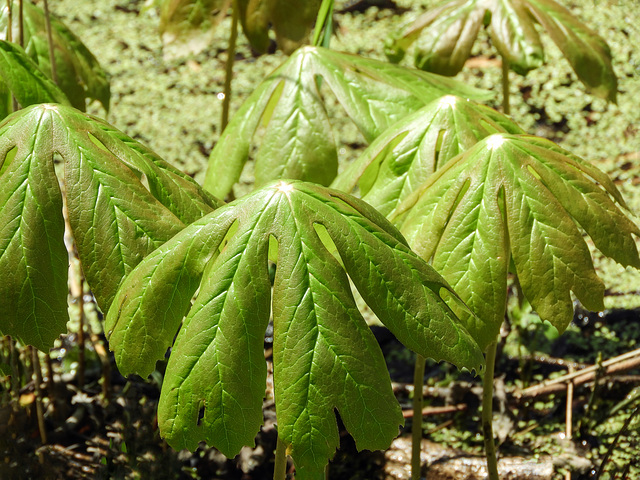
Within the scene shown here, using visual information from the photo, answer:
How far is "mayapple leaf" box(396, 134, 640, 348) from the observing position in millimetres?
798

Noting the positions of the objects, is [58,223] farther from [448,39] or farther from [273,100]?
[448,39]

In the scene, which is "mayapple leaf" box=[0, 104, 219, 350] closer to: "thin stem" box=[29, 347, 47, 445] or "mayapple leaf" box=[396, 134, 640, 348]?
"mayapple leaf" box=[396, 134, 640, 348]

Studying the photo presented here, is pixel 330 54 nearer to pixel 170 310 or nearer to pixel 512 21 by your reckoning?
pixel 512 21

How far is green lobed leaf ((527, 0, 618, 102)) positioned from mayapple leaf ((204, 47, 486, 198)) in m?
0.27

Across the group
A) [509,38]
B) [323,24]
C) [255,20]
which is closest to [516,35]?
[509,38]

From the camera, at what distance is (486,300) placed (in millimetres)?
796

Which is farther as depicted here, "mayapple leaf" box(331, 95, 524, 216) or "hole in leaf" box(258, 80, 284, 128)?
"hole in leaf" box(258, 80, 284, 128)

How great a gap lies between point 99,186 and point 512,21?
2.93 feet

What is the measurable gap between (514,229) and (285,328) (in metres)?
0.31

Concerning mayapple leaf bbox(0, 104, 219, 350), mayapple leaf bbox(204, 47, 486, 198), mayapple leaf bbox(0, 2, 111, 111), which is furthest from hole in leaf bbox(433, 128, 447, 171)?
mayapple leaf bbox(0, 2, 111, 111)

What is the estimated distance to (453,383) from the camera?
1.55m

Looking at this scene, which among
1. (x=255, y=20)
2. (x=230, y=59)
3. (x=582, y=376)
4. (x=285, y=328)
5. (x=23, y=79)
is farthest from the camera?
(x=582, y=376)

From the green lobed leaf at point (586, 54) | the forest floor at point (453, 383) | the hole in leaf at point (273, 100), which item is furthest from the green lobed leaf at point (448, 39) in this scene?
the forest floor at point (453, 383)

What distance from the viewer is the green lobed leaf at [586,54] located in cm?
131
